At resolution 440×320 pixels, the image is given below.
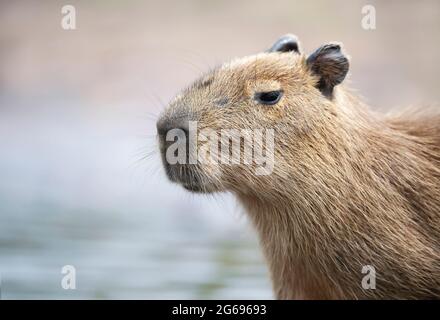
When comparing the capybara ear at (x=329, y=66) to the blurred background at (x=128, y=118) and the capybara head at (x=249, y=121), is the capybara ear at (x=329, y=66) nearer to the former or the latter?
the capybara head at (x=249, y=121)

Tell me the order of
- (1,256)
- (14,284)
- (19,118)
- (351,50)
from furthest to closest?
(351,50) < (19,118) < (1,256) < (14,284)

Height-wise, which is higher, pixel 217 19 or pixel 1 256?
pixel 217 19

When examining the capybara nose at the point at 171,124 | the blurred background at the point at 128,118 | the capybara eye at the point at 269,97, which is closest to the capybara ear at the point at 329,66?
the capybara eye at the point at 269,97

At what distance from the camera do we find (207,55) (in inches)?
465

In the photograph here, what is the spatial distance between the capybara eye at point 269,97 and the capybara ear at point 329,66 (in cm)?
25

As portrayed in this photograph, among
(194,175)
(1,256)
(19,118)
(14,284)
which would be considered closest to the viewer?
(194,175)

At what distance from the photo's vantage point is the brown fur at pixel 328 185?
5.02 metres

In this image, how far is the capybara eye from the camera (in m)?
5.06

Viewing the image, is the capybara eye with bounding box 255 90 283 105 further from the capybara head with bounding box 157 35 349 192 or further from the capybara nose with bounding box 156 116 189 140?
the capybara nose with bounding box 156 116 189 140

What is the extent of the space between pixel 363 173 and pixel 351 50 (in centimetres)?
748

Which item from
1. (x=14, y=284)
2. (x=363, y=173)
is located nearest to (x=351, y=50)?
(x=14, y=284)

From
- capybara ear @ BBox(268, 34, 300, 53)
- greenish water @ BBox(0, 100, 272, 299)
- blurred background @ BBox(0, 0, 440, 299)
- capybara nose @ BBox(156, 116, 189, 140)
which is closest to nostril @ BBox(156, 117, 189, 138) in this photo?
capybara nose @ BBox(156, 116, 189, 140)

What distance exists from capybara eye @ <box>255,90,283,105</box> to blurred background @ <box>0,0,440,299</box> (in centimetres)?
200

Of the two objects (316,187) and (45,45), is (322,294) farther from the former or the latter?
(45,45)
